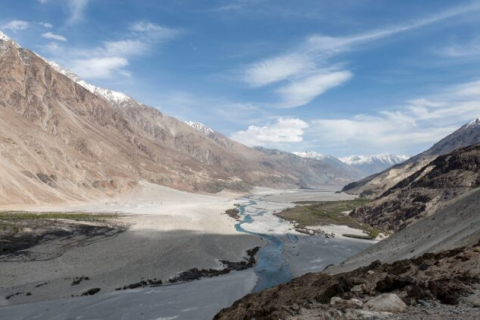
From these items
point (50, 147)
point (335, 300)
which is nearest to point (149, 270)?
point (335, 300)

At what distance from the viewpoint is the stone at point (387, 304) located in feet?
33.3

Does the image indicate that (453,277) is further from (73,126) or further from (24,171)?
(73,126)

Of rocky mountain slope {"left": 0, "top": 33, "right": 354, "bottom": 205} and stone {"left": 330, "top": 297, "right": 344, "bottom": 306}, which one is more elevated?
rocky mountain slope {"left": 0, "top": 33, "right": 354, "bottom": 205}

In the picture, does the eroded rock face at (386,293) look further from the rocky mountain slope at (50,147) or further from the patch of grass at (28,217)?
the rocky mountain slope at (50,147)

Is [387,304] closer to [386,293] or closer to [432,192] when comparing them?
[386,293]

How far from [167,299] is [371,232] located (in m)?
51.1

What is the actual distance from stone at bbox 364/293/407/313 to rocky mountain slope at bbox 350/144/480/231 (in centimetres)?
5757

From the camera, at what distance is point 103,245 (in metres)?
48.4

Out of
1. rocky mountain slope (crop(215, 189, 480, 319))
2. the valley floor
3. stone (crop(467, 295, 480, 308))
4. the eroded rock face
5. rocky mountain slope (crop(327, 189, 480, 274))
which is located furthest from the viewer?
the valley floor

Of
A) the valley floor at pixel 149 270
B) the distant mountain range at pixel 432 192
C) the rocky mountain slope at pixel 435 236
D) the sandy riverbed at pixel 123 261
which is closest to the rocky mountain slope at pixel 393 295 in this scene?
the rocky mountain slope at pixel 435 236

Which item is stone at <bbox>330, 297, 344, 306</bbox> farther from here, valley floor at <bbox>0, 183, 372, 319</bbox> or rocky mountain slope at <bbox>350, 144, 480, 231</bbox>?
rocky mountain slope at <bbox>350, 144, 480, 231</bbox>

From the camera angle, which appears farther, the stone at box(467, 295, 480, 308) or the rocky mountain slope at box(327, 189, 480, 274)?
the rocky mountain slope at box(327, 189, 480, 274)

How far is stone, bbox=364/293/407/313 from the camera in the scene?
400 inches

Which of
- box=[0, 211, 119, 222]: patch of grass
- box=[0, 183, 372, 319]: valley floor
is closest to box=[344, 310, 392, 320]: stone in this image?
box=[0, 183, 372, 319]: valley floor
